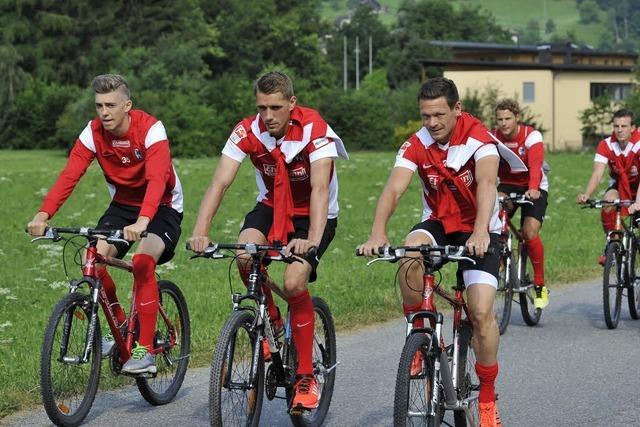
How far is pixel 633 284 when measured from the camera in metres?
12.3

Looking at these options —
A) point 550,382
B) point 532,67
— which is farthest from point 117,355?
point 532,67

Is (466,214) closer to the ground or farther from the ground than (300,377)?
farther from the ground

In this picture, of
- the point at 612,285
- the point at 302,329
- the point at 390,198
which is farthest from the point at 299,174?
the point at 612,285

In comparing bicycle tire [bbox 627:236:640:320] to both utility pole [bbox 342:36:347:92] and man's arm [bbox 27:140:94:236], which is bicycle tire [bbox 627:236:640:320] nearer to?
man's arm [bbox 27:140:94:236]

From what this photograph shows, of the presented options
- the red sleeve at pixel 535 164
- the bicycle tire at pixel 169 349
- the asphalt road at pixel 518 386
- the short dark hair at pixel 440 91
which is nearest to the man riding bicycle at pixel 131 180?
→ the bicycle tire at pixel 169 349

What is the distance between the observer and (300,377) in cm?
734

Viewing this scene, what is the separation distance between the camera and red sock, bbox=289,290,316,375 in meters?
7.32

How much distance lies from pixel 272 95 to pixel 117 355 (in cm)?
201

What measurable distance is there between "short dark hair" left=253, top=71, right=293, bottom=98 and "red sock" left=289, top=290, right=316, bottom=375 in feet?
3.85

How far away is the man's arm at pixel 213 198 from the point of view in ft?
22.8

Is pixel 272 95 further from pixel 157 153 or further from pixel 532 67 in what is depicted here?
pixel 532 67

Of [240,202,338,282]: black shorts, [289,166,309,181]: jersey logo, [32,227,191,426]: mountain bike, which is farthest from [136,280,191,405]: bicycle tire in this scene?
[289,166,309,181]: jersey logo

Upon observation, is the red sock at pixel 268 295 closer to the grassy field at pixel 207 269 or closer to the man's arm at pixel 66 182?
the grassy field at pixel 207 269

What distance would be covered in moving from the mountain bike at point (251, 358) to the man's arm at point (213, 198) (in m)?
0.14
